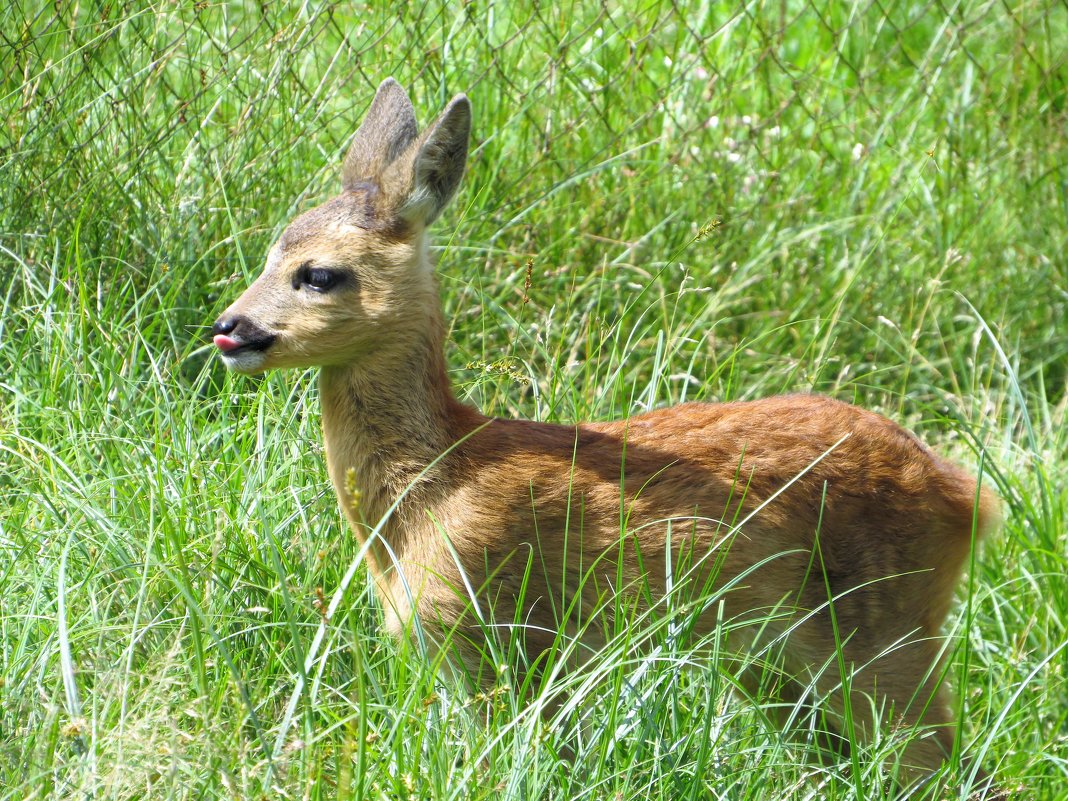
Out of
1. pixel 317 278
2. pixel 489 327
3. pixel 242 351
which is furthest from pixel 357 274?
pixel 489 327

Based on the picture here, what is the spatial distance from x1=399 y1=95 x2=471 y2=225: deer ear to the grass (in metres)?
0.50

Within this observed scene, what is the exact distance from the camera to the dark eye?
3.66 m

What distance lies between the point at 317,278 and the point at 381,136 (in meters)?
0.61

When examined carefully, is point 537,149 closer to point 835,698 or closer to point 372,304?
point 372,304

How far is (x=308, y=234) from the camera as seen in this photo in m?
3.78

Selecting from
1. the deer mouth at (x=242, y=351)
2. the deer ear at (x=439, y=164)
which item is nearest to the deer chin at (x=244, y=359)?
the deer mouth at (x=242, y=351)

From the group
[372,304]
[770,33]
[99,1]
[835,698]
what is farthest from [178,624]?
[770,33]

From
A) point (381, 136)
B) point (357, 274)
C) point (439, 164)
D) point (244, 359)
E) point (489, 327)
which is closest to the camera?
point (244, 359)

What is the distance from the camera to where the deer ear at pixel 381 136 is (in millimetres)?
4023

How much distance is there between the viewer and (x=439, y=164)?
386cm

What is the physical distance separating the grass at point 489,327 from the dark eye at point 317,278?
52 centimetres

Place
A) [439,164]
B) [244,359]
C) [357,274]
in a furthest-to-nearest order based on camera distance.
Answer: [439,164], [357,274], [244,359]

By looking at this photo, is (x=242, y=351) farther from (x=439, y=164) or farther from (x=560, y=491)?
(x=560, y=491)

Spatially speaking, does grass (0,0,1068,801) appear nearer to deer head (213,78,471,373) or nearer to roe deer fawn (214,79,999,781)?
roe deer fawn (214,79,999,781)
